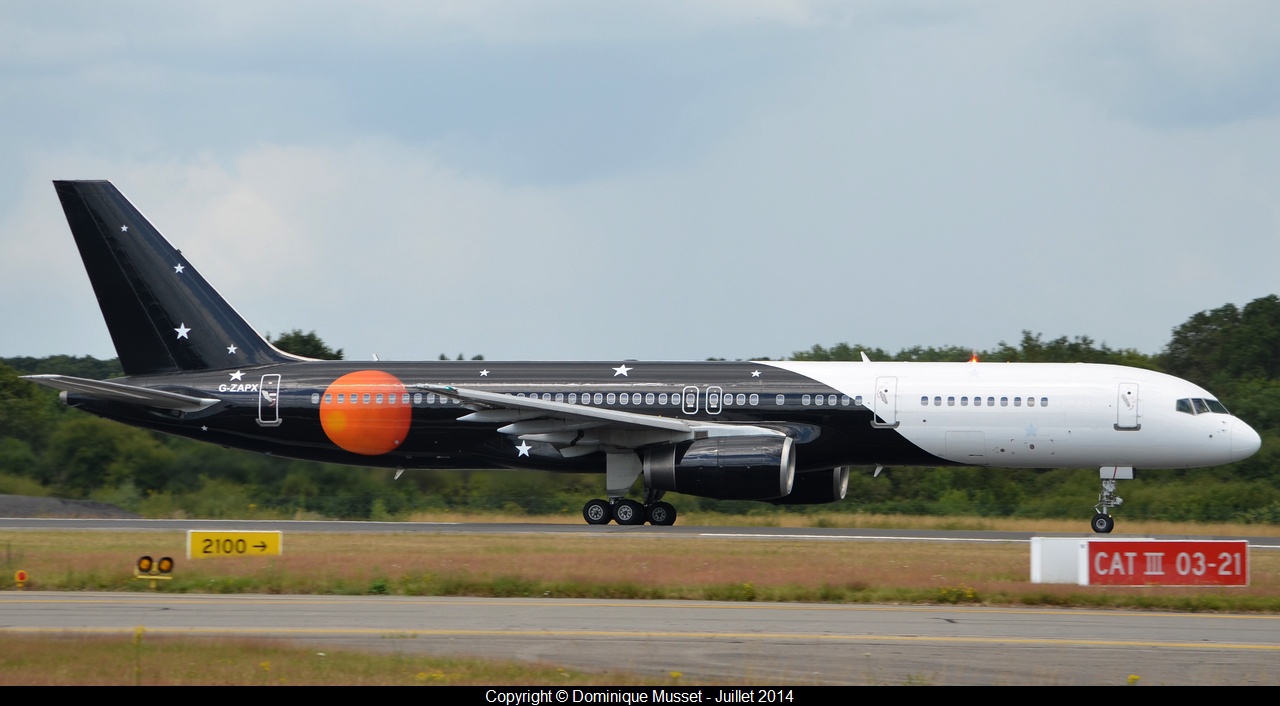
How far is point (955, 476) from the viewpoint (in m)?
40.2

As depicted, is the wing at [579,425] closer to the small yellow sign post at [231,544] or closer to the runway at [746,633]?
the small yellow sign post at [231,544]

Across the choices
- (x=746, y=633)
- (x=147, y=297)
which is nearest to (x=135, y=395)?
(x=147, y=297)

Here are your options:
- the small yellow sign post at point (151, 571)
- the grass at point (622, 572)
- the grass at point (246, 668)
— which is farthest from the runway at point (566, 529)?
the grass at point (246, 668)

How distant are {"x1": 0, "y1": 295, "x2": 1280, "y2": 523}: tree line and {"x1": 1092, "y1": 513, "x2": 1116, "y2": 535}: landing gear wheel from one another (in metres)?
7.00

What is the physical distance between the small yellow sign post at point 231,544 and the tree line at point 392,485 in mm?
12138

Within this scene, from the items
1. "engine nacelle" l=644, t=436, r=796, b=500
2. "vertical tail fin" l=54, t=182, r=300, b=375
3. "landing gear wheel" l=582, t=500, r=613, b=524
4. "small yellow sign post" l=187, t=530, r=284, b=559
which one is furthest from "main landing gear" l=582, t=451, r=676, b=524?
"small yellow sign post" l=187, t=530, r=284, b=559

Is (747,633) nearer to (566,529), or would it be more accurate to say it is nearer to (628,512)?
(566,529)

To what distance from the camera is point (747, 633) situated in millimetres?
13977

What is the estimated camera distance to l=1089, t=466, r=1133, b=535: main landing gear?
2843 cm

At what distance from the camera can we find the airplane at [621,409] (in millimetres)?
28922

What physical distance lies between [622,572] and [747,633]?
5557 millimetres
